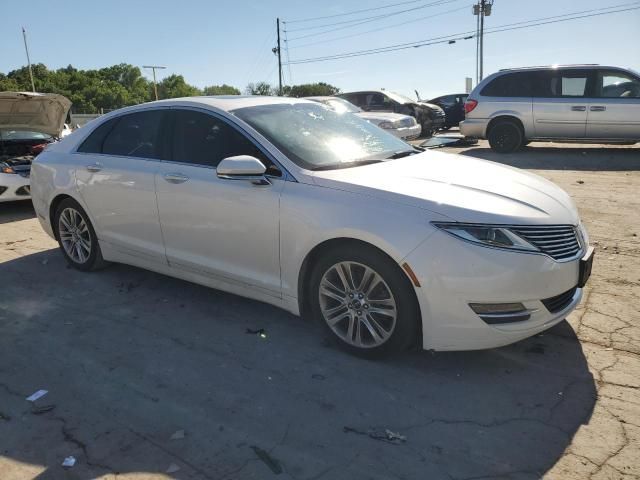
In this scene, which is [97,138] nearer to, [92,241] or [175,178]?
[92,241]

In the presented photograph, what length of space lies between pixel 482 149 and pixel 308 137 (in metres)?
10.9

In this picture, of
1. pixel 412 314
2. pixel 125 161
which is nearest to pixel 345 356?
pixel 412 314

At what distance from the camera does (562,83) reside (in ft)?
38.0

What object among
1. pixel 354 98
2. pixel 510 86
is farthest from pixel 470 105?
pixel 354 98

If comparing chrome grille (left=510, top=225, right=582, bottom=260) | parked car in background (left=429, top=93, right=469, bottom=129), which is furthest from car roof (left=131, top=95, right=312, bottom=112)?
parked car in background (left=429, top=93, right=469, bottom=129)

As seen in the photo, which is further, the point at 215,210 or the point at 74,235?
the point at 74,235

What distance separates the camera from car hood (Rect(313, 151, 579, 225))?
303 centimetres

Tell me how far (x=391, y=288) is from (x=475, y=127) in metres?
10.3

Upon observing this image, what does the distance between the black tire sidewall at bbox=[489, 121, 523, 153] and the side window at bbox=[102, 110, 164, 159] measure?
31.6 ft

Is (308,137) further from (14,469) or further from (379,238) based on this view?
(14,469)

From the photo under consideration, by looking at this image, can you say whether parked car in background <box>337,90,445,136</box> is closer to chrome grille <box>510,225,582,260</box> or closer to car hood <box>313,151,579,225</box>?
car hood <box>313,151,579,225</box>

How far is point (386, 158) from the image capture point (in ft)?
13.2

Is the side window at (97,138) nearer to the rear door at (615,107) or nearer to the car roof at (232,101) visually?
the car roof at (232,101)

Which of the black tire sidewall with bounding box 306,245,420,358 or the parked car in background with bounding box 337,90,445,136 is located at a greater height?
the parked car in background with bounding box 337,90,445,136
